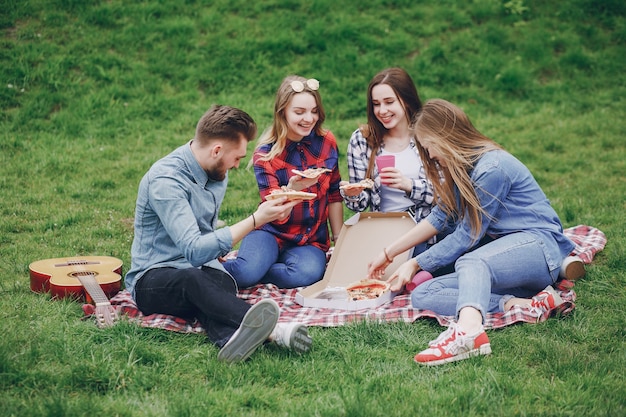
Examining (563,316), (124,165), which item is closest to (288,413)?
(563,316)

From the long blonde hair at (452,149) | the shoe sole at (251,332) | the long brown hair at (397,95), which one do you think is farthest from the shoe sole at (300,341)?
the long brown hair at (397,95)

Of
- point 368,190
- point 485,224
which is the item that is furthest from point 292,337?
point 368,190

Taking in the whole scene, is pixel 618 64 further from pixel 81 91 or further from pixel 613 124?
pixel 81 91

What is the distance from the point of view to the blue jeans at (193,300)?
4.04m

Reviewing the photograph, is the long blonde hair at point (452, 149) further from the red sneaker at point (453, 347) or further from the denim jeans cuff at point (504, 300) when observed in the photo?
the red sneaker at point (453, 347)

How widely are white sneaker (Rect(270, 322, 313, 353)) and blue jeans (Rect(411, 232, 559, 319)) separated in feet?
2.99

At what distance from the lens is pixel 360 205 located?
5594 mm

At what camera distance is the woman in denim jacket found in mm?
4406

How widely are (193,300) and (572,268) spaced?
2.50 metres

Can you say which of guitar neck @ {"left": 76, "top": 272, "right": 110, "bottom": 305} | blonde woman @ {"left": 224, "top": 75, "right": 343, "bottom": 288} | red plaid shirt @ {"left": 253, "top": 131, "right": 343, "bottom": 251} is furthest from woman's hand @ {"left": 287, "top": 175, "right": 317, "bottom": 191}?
guitar neck @ {"left": 76, "top": 272, "right": 110, "bottom": 305}

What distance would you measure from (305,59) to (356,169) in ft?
15.3

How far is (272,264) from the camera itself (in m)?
5.42

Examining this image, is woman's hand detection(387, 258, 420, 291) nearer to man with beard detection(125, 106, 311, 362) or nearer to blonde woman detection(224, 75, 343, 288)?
blonde woman detection(224, 75, 343, 288)

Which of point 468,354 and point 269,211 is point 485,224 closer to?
point 468,354
